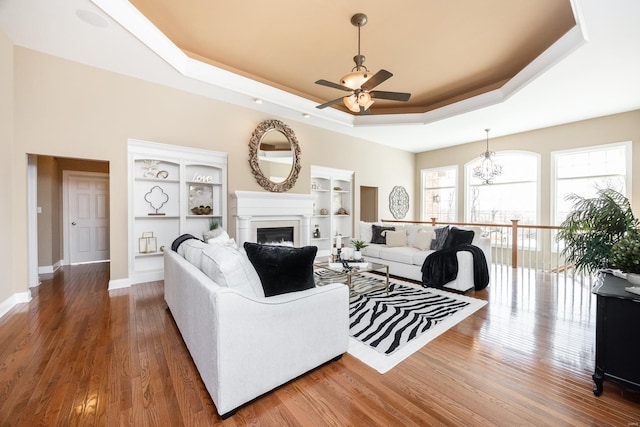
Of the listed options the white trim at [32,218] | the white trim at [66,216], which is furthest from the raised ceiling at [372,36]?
the white trim at [66,216]

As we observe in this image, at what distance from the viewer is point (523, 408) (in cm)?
165

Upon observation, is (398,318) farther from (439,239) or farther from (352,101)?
(352,101)

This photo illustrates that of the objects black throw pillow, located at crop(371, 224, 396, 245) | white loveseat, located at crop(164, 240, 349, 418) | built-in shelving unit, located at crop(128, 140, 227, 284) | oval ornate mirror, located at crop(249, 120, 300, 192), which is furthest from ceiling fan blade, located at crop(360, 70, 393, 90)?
black throw pillow, located at crop(371, 224, 396, 245)

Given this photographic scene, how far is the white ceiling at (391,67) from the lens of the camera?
2.78 meters

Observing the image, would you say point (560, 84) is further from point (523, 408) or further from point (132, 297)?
point (132, 297)

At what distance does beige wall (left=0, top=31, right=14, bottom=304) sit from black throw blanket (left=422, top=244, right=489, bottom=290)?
5366mm

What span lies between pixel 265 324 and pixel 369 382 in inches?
34.5

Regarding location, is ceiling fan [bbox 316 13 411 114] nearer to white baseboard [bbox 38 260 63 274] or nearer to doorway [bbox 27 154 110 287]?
doorway [bbox 27 154 110 287]

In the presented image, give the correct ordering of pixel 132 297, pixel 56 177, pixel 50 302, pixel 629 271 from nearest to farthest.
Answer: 1. pixel 629 271
2. pixel 50 302
3. pixel 132 297
4. pixel 56 177

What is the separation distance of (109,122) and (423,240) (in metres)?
5.31

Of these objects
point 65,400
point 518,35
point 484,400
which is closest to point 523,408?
point 484,400

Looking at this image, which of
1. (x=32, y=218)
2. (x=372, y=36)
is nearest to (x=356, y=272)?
(x=372, y=36)

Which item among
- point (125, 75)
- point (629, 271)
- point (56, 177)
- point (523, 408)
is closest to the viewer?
point (523, 408)

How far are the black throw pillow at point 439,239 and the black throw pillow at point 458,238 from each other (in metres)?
0.07
